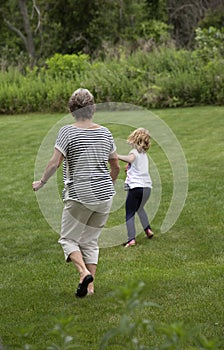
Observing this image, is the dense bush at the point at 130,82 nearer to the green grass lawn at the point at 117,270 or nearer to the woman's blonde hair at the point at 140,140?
the green grass lawn at the point at 117,270

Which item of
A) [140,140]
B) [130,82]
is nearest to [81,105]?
[140,140]

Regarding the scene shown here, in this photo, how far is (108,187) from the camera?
20.7 feet

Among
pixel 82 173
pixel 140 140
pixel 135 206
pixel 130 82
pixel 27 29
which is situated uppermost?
pixel 82 173

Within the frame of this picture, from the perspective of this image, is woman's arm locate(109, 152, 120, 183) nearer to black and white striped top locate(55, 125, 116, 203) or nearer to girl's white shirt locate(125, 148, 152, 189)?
black and white striped top locate(55, 125, 116, 203)

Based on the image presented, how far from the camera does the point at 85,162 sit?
618cm

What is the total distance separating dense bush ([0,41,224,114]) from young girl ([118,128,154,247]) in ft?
35.9

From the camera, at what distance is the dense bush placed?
1948cm

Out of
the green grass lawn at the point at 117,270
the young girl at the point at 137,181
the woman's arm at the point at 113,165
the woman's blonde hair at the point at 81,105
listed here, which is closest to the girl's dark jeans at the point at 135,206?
the young girl at the point at 137,181

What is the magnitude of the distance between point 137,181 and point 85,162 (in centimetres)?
222

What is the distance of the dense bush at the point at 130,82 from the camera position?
19484 millimetres

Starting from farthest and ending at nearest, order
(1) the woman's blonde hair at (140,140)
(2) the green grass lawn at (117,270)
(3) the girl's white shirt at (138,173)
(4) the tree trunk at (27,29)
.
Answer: (4) the tree trunk at (27,29), (3) the girl's white shirt at (138,173), (1) the woman's blonde hair at (140,140), (2) the green grass lawn at (117,270)

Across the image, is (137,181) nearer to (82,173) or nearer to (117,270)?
(117,270)

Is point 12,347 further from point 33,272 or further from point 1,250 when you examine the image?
point 1,250

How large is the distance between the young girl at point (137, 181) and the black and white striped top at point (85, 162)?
1.73 m
